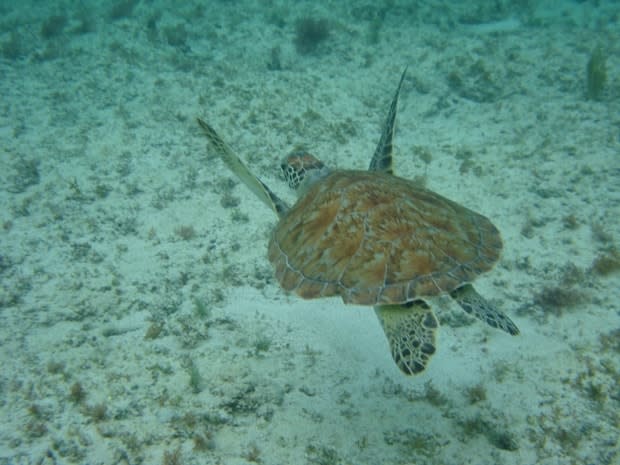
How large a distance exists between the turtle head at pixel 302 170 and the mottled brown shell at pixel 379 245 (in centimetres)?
69

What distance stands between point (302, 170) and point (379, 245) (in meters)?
1.66

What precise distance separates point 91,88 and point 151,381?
645cm

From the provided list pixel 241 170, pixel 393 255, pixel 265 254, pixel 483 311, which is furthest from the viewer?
pixel 265 254

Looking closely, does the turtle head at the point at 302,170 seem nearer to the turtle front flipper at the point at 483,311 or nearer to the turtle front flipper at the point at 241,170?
the turtle front flipper at the point at 241,170

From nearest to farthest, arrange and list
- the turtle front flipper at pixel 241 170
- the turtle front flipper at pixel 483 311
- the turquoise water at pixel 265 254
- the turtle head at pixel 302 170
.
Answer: the turtle front flipper at pixel 483 311
the turquoise water at pixel 265 254
the turtle front flipper at pixel 241 170
the turtle head at pixel 302 170

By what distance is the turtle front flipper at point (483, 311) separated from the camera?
2554mm

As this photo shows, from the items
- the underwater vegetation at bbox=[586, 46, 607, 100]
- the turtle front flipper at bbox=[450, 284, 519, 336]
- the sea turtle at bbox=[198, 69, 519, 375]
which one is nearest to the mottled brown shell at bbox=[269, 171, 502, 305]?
the sea turtle at bbox=[198, 69, 519, 375]

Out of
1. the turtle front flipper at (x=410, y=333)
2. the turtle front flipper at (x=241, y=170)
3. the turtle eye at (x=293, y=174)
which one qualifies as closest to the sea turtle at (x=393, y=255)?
the turtle front flipper at (x=410, y=333)

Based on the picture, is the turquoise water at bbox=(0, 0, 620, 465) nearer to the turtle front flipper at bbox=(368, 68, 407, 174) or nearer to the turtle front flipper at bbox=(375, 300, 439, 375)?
the turtle front flipper at bbox=(375, 300, 439, 375)

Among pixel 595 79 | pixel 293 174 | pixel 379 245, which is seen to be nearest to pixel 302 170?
pixel 293 174

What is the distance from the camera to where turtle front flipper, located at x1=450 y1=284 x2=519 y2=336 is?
8.38 ft

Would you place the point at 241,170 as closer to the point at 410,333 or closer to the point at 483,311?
the point at 410,333

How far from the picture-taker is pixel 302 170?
396 centimetres

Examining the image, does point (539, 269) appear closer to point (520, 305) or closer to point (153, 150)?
point (520, 305)
